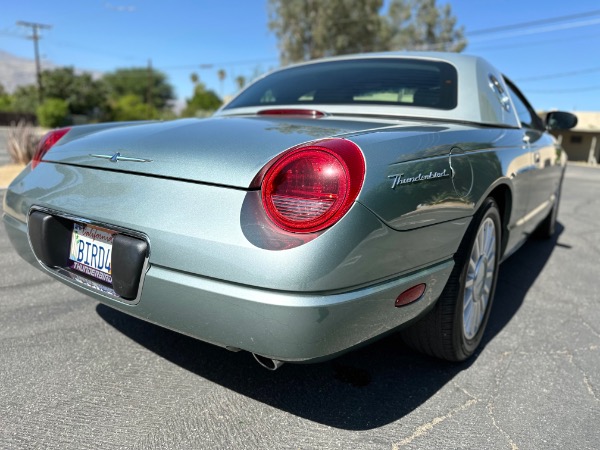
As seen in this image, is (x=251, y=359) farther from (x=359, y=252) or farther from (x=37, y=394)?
(x=359, y=252)

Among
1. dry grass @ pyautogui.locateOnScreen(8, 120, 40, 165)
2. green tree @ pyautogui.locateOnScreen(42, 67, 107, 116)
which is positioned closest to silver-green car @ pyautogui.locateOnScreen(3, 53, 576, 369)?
dry grass @ pyautogui.locateOnScreen(8, 120, 40, 165)

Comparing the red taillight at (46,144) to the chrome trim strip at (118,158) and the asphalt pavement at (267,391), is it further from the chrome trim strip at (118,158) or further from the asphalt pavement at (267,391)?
the asphalt pavement at (267,391)

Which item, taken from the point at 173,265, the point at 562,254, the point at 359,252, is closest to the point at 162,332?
the point at 173,265

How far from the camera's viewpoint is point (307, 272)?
1.44 m

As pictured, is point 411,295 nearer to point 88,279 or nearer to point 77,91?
point 88,279

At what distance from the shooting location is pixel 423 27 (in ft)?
128

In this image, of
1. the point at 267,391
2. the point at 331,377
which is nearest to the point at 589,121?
the point at 331,377

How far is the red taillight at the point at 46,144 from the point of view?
239cm

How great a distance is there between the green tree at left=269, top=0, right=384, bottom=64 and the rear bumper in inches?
1392

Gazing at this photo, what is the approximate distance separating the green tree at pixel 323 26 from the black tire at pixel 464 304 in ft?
113

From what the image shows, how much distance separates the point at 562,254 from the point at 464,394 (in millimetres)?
3216

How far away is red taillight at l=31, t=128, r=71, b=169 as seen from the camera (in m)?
2.39

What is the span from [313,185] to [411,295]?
0.59 metres

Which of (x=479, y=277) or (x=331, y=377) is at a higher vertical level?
(x=479, y=277)
